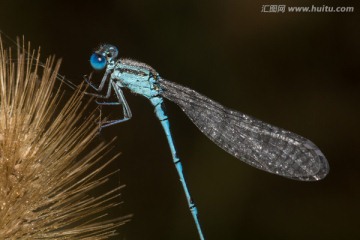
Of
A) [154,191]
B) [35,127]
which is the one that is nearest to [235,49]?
[154,191]

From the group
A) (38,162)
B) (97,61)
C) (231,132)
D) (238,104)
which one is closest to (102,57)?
(97,61)

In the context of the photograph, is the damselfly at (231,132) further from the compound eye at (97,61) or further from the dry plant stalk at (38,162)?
the dry plant stalk at (38,162)

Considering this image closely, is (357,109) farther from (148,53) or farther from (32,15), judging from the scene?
(32,15)

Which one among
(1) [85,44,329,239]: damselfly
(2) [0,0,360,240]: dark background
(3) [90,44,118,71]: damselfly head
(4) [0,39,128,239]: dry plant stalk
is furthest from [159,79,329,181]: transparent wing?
(4) [0,39,128,239]: dry plant stalk

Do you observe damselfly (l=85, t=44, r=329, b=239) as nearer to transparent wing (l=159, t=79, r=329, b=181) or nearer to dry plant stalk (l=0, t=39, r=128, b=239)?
transparent wing (l=159, t=79, r=329, b=181)

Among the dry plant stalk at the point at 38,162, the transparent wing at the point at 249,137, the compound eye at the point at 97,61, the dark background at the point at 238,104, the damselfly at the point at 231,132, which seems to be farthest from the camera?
the dark background at the point at 238,104

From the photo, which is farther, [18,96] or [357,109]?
[357,109]

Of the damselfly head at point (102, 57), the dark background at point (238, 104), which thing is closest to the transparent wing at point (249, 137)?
the damselfly head at point (102, 57)
